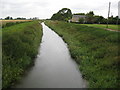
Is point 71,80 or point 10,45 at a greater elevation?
point 10,45

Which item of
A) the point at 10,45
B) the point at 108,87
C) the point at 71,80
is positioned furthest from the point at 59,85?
the point at 10,45

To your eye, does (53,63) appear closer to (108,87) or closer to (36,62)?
(36,62)

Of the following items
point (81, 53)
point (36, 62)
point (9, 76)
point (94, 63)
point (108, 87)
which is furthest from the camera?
point (81, 53)

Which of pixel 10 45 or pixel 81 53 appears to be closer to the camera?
pixel 10 45

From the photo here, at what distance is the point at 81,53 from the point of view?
11.0m

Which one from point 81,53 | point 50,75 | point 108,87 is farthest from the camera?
point 81,53

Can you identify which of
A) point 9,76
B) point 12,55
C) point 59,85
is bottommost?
point 59,85

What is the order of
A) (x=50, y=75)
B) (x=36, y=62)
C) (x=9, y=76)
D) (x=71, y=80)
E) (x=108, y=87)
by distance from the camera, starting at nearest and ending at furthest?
(x=108, y=87)
(x=9, y=76)
(x=71, y=80)
(x=50, y=75)
(x=36, y=62)

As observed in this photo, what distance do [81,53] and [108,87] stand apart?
5.48m

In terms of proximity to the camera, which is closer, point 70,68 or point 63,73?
point 63,73

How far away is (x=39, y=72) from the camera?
832 centimetres

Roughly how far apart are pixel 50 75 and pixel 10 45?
317 cm

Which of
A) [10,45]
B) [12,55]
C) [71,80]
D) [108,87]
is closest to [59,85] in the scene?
[71,80]

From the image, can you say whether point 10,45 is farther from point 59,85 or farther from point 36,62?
point 59,85
